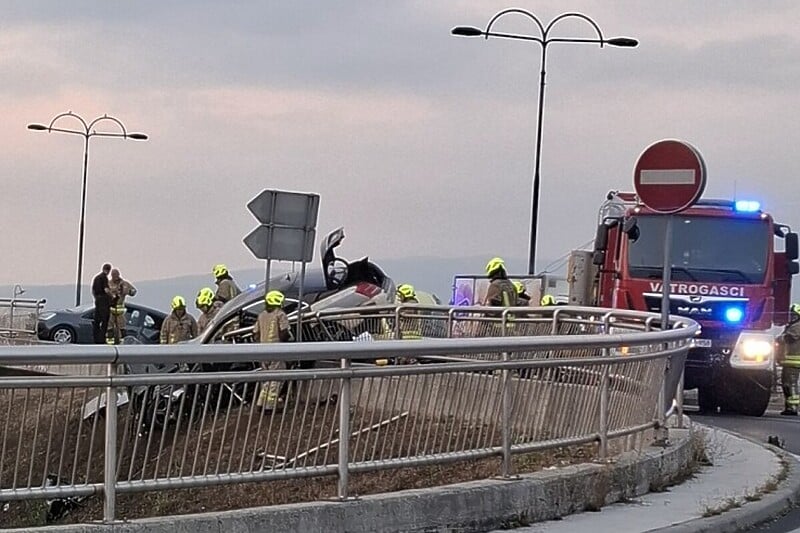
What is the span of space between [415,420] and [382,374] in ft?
1.39

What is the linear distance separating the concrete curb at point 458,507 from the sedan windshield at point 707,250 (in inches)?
352

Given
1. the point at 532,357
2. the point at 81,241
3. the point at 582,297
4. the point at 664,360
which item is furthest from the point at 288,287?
the point at 81,241

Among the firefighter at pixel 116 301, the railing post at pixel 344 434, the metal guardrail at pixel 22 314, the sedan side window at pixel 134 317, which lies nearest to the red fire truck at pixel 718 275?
the railing post at pixel 344 434

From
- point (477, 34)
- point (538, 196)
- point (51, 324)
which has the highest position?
point (477, 34)

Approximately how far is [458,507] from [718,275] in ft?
38.1

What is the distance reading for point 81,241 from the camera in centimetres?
4750

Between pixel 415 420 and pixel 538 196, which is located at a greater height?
pixel 538 196

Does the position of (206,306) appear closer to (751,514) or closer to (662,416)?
(662,416)

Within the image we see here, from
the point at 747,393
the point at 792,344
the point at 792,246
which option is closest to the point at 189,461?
the point at 792,246

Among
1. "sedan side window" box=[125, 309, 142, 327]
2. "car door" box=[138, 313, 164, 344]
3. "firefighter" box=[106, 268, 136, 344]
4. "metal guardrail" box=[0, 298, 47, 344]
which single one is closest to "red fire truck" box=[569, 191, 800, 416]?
"firefighter" box=[106, 268, 136, 344]

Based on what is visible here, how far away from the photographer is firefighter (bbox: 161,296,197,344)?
2202cm

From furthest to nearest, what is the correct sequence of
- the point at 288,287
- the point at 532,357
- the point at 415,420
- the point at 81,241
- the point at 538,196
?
the point at 81,241, the point at 538,196, the point at 288,287, the point at 532,357, the point at 415,420

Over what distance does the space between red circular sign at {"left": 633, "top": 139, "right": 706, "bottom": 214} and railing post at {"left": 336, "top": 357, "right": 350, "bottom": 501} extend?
4700 mm

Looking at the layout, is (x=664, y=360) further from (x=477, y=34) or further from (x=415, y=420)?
(x=477, y=34)
